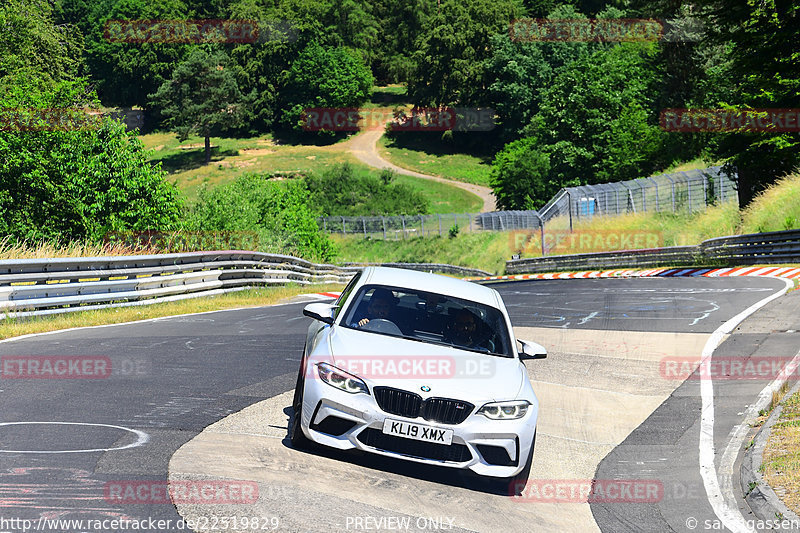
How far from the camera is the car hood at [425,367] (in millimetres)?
6703

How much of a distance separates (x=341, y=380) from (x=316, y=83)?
120552mm

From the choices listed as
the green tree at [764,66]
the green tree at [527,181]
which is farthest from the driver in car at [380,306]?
the green tree at [527,181]

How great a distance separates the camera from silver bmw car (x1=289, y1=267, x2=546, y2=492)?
6578 mm

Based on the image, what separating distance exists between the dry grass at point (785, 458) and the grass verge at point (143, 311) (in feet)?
34.8

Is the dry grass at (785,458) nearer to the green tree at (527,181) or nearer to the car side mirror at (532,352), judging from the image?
the car side mirror at (532,352)

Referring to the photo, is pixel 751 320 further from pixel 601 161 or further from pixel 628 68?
pixel 628 68

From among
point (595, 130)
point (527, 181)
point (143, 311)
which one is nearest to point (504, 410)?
point (143, 311)

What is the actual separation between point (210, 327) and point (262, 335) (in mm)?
1370

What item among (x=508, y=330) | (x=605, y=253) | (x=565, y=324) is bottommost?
(x=605, y=253)

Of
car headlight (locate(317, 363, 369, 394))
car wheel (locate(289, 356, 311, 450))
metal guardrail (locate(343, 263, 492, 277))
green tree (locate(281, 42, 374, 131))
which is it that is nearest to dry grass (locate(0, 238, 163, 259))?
car wheel (locate(289, 356, 311, 450))

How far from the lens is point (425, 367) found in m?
6.96

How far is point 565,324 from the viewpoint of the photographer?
17469 mm

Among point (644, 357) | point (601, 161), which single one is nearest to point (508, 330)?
point (644, 357)

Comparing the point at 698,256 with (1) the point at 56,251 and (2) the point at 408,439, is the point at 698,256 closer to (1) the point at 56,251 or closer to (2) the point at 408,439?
(1) the point at 56,251
